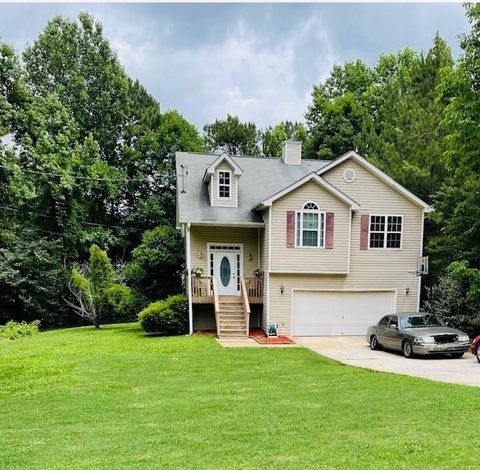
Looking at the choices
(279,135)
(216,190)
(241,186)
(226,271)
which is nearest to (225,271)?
(226,271)

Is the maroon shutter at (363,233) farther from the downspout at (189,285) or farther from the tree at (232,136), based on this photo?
the tree at (232,136)

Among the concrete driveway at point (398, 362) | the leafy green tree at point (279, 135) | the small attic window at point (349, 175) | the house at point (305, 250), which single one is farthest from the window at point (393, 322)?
the leafy green tree at point (279, 135)

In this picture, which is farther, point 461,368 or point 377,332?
point 377,332

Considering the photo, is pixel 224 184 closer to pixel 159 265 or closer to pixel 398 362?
pixel 159 265

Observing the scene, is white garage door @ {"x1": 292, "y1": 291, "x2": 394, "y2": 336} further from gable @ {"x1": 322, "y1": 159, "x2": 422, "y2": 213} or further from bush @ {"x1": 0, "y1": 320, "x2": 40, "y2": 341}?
bush @ {"x1": 0, "y1": 320, "x2": 40, "y2": 341}

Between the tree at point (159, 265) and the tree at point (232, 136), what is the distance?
21.7 metres

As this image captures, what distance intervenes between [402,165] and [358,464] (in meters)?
19.6

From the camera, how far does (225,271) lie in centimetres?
1950

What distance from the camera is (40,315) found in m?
27.5

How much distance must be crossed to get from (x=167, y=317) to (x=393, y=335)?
8853 millimetres

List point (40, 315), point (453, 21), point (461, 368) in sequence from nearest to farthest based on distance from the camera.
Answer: point (461, 368)
point (453, 21)
point (40, 315)

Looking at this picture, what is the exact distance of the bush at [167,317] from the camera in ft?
58.4

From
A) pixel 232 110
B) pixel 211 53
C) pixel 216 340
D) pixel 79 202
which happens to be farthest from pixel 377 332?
pixel 232 110

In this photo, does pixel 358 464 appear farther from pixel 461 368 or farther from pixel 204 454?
pixel 461 368
